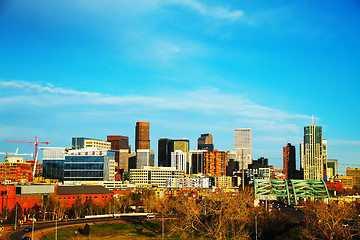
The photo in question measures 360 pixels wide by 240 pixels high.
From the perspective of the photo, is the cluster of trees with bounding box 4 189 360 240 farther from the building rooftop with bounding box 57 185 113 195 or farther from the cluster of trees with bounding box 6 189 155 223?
the building rooftop with bounding box 57 185 113 195

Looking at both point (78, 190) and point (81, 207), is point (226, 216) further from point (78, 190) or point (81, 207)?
point (78, 190)

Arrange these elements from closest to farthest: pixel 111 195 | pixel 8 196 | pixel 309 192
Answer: pixel 8 196, pixel 111 195, pixel 309 192

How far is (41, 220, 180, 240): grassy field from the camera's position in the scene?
103688 millimetres

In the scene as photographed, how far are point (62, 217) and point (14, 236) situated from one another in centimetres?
4033

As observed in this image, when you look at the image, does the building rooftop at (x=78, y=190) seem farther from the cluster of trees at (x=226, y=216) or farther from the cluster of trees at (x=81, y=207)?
the cluster of trees at (x=226, y=216)

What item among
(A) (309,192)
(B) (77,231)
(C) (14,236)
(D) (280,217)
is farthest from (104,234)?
(A) (309,192)

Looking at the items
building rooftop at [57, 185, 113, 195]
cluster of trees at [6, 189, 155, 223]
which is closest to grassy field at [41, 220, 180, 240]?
cluster of trees at [6, 189, 155, 223]

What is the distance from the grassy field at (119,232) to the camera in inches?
4082

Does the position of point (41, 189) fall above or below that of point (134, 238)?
above

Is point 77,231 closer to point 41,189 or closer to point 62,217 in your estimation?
point 62,217

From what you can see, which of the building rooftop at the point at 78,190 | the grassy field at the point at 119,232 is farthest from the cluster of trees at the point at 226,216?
the building rooftop at the point at 78,190

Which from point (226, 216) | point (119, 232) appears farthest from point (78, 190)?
point (226, 216)

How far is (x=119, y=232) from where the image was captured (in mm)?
115188

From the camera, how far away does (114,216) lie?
142 m
